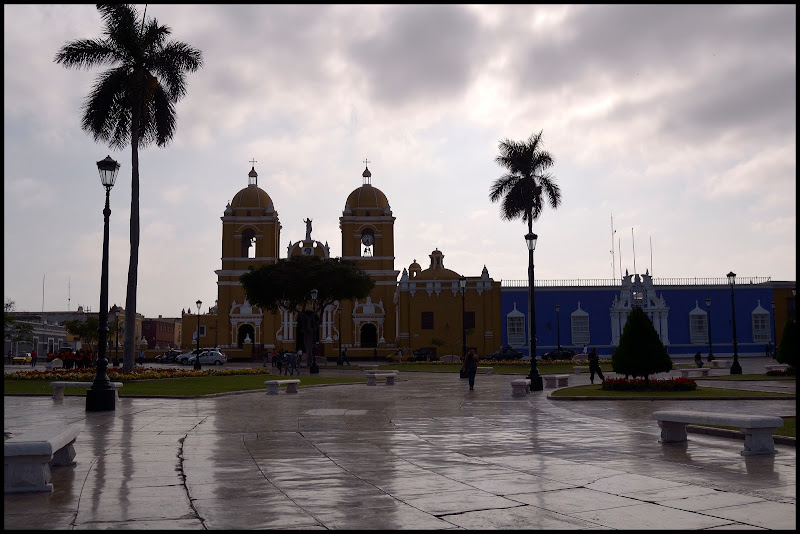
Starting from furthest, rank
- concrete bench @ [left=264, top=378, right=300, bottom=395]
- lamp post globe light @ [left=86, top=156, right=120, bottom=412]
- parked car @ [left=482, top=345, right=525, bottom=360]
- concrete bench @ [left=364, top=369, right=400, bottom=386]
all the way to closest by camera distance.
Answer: parked car @ [left=482, top=345, right=525, bottom=360] < concrete bench @ [left=364, top=369, right=400, bottom=386] < concrete bench @ [left=264, top=378, right=300, bottom=395] < lamp post globe light @ [left=86, top=156, right=120, bottom=412]

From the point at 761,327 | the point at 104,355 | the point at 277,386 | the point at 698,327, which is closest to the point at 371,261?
the point at 698,327

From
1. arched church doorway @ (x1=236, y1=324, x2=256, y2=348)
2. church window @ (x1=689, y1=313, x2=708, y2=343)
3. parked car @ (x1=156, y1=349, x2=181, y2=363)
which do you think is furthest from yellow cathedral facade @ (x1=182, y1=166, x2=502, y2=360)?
church window @ (x1=689, y1=313, x2=708, y2=343)

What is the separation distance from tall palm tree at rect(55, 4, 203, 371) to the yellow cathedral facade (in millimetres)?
32351

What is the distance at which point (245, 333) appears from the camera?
208 ft

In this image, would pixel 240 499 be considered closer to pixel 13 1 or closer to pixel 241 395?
pixel 13 1

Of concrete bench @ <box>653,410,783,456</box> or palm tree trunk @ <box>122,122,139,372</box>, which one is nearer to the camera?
concrete bench @ <box>653,410,783,456</box>

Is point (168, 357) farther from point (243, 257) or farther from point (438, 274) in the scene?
point (438, 274)

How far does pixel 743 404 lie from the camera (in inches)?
661

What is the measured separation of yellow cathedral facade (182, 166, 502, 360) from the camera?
2295 inches

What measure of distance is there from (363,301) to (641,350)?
4189 centimetres

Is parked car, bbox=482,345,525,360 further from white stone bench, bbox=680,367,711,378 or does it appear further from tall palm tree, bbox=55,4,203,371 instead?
tall palm tree, bbox=55,4,203,371

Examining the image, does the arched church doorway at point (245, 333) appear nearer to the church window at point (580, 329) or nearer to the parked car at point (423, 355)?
the parked car at point (423, 355)

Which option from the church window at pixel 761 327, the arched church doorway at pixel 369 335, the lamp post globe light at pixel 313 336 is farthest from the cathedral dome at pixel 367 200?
the church window at pixel 761 327

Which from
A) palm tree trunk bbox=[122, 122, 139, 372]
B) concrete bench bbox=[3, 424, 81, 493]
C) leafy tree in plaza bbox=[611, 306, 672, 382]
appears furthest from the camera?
palm tree trunk bbox=[122, 122, 139, 372]
